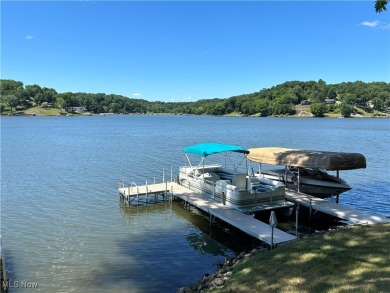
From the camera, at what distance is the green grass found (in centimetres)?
811

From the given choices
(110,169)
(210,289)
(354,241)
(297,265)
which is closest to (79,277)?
(210,289)

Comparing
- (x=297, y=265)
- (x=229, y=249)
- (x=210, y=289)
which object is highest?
(x=297, y=265)

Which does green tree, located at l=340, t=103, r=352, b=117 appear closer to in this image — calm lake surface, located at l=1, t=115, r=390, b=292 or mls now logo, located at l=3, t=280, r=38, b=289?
calm lake surface, located at l=1, t=115, r=390, b=292

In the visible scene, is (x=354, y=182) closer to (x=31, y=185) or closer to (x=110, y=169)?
(x=110, y=169)

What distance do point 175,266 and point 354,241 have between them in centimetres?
659

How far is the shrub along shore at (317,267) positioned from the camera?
8156 mm

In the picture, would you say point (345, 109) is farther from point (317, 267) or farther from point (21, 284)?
point (21, 284)

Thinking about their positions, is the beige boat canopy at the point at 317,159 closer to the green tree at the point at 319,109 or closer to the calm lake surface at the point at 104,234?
the calm lake surface at the point at 104,234

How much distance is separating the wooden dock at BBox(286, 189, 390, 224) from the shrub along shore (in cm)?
355

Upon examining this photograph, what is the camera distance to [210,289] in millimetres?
9695

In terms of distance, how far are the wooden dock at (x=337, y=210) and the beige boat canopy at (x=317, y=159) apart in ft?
6.47

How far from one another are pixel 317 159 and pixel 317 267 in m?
12.3

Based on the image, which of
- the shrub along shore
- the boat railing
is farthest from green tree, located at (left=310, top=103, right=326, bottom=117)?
the shrub along shore

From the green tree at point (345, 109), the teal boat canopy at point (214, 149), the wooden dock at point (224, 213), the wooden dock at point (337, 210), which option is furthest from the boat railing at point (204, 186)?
the green tree at point (345, 109)
